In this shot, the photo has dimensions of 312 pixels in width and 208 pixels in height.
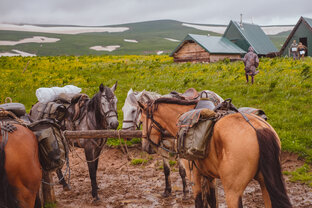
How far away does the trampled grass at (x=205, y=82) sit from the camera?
10143 millimetres

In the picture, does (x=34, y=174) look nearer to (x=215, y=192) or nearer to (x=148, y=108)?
(x=148, y=108)

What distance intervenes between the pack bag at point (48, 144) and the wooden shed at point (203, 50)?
21.2m

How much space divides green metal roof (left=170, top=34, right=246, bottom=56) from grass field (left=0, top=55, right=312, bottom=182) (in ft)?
13.4

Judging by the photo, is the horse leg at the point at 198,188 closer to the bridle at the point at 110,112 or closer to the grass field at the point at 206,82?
the bridle at the point at 110,112

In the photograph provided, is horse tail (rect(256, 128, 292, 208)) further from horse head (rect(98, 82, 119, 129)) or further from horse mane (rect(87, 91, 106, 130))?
horse mane (rect(87, 91, 106, 130))

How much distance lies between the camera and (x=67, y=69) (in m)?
23.2

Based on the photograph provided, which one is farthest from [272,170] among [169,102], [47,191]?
[47,191]

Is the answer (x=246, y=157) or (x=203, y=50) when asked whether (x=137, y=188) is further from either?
(x=203, y=50)

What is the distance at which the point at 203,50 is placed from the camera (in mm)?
25188

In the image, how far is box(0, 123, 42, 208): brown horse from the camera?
389 cm

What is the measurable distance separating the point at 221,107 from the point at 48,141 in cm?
265

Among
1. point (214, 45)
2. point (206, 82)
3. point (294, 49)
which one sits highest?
point (214, 45)

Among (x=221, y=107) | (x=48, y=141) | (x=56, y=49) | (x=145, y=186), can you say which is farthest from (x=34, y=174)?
(x=56, y=49)

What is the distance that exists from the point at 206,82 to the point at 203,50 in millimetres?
10081
